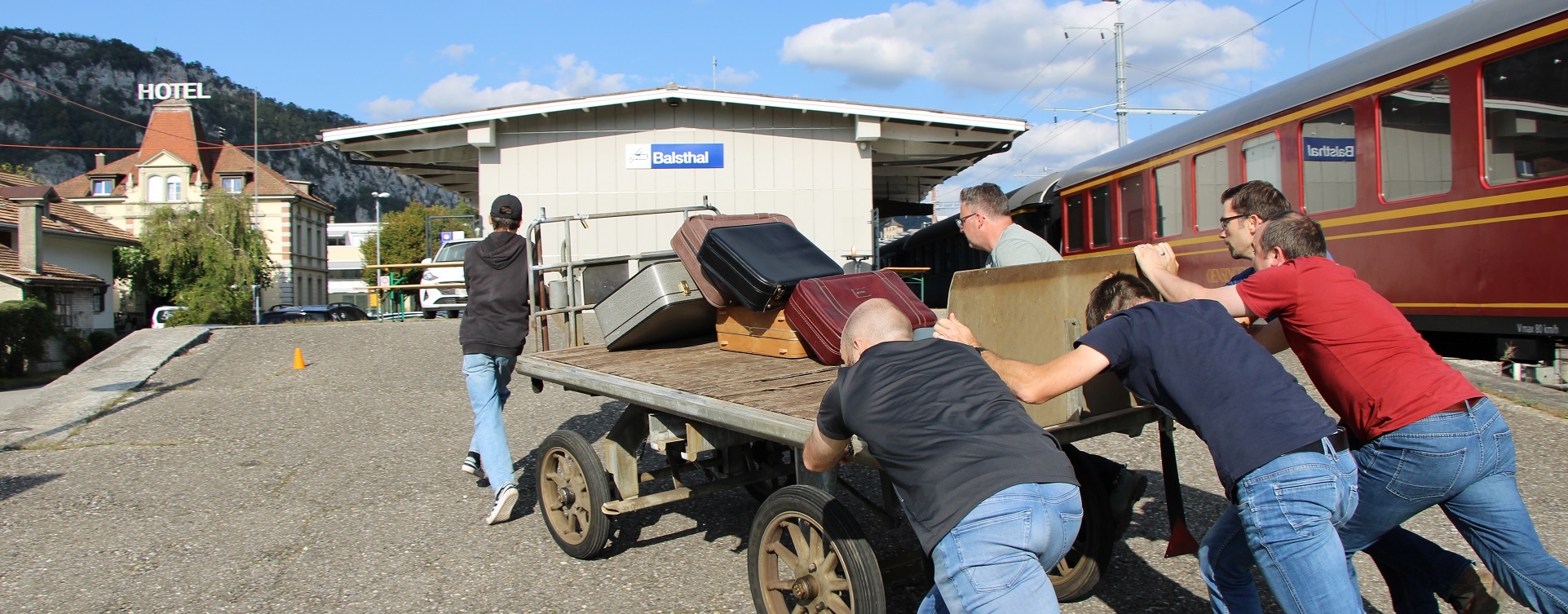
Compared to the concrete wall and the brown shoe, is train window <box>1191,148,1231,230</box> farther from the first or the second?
the brown shoe

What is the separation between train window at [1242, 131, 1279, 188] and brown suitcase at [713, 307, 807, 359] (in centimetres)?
747

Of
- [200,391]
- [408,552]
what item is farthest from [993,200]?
[200,391]

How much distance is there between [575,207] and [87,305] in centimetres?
3325

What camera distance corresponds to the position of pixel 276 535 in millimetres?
5160

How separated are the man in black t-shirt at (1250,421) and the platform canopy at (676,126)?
539 inches

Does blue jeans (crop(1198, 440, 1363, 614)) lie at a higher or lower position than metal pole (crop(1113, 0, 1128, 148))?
lower

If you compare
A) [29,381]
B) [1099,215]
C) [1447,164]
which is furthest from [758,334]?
[29,381]

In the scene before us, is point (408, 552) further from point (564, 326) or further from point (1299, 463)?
point (1299, 463)

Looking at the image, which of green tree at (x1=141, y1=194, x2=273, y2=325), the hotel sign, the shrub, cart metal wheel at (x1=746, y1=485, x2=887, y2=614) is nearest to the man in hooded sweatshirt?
cart metal wheel at (x1=746, y1=485, x2=887, y2=614)

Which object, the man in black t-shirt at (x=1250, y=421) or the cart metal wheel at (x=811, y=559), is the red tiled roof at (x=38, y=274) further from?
the man in black t-shirt at (x=1250, y=421)

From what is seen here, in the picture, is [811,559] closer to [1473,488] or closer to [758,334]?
[758,334]

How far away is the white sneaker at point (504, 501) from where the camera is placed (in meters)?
5.14

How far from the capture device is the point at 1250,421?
251cm

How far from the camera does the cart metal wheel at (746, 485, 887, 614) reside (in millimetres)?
2896
